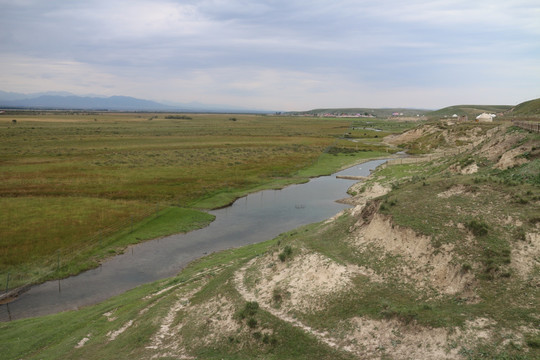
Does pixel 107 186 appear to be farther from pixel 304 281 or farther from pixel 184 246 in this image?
pixel 304 281

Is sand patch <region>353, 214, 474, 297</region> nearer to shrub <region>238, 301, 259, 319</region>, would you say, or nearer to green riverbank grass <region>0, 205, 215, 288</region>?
shrub <region>238, 301, 259, 319</region>

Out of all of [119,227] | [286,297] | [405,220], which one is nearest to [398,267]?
[405,220]

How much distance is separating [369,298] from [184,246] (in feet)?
93.2

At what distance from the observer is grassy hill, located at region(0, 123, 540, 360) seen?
15.8 metres

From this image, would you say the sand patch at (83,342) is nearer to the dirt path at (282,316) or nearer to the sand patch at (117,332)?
the sand patch at (117,332)

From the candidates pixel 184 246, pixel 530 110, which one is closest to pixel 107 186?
Result: pixel 184 246

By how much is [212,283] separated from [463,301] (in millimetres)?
16498

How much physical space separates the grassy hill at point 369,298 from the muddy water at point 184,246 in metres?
4.01

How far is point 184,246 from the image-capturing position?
42062 mm

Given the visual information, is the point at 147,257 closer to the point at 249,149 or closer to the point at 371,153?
the point at 249,149

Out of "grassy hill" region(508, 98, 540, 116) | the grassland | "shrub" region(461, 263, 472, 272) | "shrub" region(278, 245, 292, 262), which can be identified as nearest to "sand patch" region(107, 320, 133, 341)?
"shrub" region(278, 245, 292, 262)

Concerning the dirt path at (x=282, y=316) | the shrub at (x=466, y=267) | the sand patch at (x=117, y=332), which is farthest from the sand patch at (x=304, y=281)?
the sand patch at (x=117, y=332)

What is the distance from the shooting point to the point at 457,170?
1655 inches

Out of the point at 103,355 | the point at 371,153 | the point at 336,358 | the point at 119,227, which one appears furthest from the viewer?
the point at 371,153
